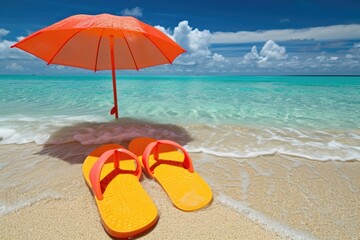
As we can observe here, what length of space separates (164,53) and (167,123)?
7.22 ft

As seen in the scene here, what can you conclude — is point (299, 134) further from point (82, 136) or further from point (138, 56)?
point (82, 136)

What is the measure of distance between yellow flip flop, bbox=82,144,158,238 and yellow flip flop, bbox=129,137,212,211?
0.28 metres

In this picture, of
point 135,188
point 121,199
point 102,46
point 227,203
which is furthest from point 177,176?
point 102,46

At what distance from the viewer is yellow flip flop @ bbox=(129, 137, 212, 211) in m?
2.42

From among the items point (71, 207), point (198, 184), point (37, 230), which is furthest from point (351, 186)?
point (37, 230)

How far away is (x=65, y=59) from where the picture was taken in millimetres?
4891

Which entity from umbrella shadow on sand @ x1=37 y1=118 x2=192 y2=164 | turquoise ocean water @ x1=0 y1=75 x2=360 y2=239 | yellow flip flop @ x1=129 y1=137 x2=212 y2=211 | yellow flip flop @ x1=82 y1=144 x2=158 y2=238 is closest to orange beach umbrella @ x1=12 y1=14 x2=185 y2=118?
umbrella shadow on sand @ x1=37 y1=118 x2=192 y2=164

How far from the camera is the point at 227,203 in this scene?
2.52 m

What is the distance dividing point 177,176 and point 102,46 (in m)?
4.04

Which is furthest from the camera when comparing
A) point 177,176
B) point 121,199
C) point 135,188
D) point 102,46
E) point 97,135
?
point 102,46

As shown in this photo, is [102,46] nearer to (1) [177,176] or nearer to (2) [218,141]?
(2) [218,141]

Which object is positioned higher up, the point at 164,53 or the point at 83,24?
the point at 83,24

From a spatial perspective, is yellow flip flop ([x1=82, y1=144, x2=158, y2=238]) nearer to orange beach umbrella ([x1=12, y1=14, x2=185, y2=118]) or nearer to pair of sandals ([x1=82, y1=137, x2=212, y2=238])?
pair of sandals ([x1=82, y1=137, x2=212, y2=238])

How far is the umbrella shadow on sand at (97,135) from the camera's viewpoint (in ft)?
13.0
